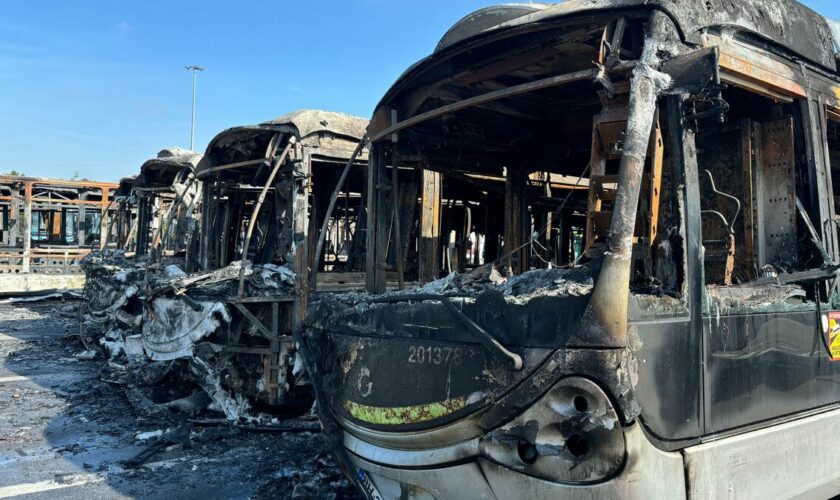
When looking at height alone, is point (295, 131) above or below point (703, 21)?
above

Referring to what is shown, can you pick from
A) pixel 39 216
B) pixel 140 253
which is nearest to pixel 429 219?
pixel 140 253

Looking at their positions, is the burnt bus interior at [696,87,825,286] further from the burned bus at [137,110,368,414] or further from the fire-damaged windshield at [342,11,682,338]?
the burned bus at [137,110,368,414]

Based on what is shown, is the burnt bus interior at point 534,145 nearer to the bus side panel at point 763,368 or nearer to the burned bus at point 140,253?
the bus side panel at point 763,368

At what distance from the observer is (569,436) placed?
2.22 m

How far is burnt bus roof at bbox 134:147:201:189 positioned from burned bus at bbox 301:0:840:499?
9278 millimetres

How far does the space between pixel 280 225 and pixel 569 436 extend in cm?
733

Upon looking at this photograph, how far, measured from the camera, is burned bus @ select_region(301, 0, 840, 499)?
227 centimetres

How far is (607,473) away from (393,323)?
1.18 metres

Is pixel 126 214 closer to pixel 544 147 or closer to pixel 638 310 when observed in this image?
pixel 544 147

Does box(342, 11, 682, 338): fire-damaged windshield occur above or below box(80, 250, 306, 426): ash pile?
above

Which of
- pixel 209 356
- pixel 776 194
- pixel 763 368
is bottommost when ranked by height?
pixel 209 356

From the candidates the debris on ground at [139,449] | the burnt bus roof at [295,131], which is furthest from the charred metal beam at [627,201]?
the burnt bus roof at [295,131]

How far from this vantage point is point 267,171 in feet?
31.6

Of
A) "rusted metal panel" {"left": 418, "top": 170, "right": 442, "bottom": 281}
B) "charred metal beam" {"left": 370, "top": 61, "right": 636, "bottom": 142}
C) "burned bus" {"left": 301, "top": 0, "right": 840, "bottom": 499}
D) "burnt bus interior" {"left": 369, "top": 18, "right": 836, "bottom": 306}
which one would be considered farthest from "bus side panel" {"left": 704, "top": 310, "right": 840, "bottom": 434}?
"rusted metal panel" {"left": 418, "top": 170, "right": 442, "bottom": 281}
